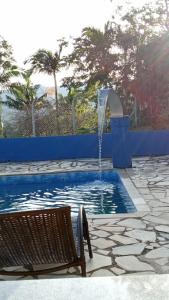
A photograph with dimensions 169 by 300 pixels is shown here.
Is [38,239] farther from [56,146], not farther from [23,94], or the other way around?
[23,94]

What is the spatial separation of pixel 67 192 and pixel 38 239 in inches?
234

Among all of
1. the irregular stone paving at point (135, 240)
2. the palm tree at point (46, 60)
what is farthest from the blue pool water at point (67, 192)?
the palm tree at point (46, 60)

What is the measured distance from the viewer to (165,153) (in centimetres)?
1518

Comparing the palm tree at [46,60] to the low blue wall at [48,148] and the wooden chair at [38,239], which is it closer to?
the low blue wall at [48,148]

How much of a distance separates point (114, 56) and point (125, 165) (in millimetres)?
10740

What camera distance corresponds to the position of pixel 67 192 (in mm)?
9562

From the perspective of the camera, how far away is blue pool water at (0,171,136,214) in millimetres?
7938

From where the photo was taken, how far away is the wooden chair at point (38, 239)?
11.3ft

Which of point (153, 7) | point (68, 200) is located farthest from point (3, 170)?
point (153, 7)

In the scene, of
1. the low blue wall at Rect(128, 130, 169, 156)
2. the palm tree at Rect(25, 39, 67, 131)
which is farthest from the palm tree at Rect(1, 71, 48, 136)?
the low blue wall at Rect(128, 130, 169, 156)

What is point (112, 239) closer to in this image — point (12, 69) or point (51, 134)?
point (51, 134)

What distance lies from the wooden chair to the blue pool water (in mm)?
3316

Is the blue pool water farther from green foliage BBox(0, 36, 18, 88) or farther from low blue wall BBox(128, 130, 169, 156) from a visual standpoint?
green foliage BBox(0, 36, 18, 88)

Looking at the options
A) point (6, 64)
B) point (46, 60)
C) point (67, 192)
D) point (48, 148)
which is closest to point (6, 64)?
point (6, 64)
